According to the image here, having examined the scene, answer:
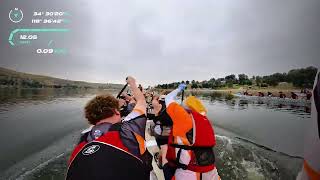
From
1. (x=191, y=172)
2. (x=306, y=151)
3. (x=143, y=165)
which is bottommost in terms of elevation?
(x=191, y=172)

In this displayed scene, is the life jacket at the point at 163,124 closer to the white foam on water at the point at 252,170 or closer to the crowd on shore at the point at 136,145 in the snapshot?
the crowd on shore at the point at 136,145

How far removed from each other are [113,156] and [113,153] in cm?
1

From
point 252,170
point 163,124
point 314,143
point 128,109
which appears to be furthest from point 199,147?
point 252,170

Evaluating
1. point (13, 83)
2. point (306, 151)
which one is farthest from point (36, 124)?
point (13, 83)

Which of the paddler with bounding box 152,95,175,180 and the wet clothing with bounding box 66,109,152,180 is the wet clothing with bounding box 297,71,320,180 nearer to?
the wet clothing with bounding box 66,109,152,180

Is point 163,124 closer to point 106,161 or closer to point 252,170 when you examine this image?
point 106,161

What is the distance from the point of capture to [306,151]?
2.01 ft

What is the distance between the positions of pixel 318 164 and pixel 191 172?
1.18 meters

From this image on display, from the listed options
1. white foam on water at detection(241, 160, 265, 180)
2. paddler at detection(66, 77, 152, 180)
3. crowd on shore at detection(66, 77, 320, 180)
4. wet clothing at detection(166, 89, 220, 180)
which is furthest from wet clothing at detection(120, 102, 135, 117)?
white foam on water at detection(241, 160, 265, 180)

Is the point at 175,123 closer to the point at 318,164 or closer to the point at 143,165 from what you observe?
the point at 143,165

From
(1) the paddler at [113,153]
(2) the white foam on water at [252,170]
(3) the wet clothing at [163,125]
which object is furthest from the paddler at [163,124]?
(2) the white foam on water at [252,170]

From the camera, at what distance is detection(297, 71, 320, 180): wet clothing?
22.2 inches

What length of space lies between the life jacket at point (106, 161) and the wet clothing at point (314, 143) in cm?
69

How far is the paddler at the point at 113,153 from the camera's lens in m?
0.98
